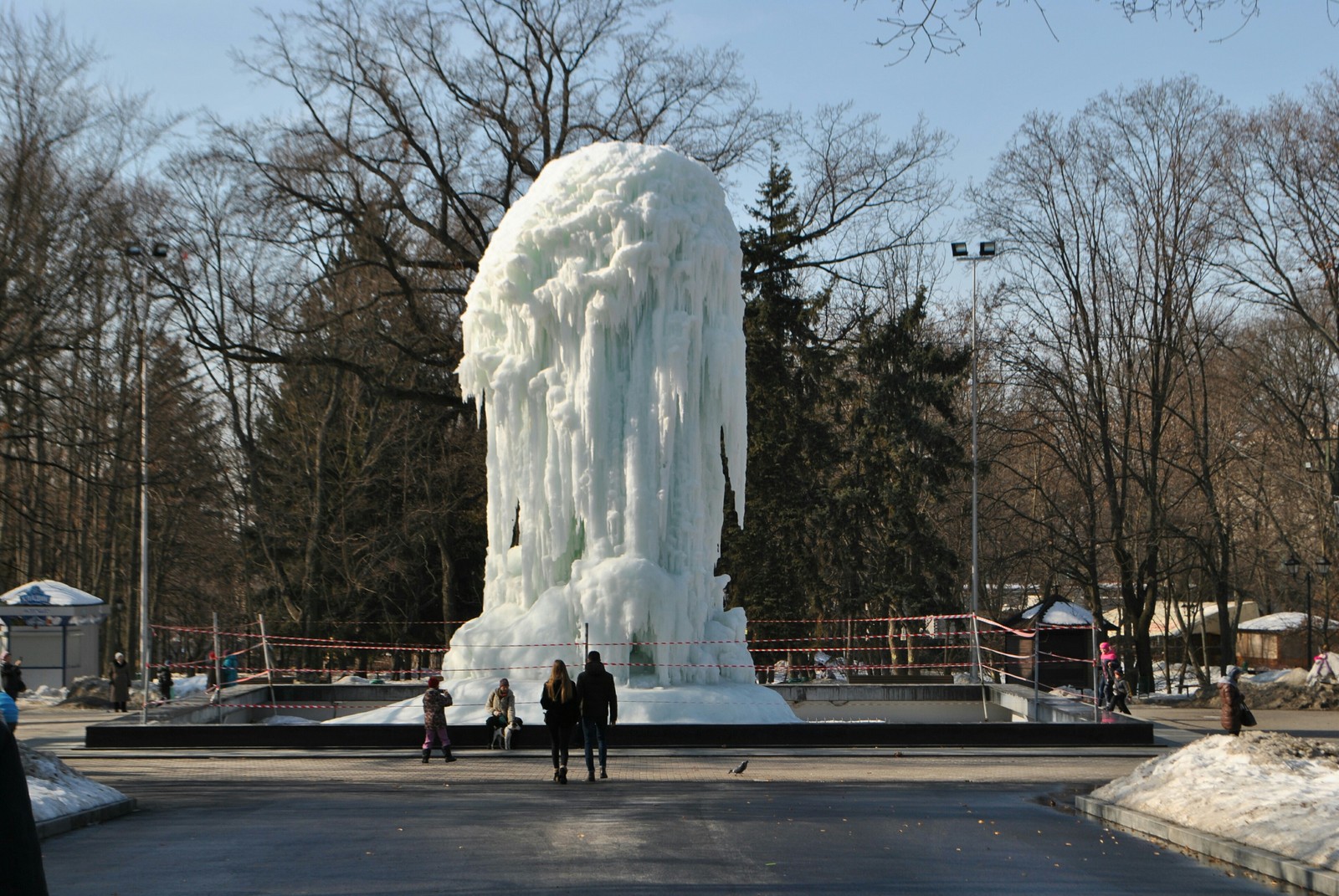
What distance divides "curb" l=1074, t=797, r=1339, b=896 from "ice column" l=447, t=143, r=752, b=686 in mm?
9943

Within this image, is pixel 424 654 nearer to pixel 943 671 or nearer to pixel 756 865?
pixel 943 671

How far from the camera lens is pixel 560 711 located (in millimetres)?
15844

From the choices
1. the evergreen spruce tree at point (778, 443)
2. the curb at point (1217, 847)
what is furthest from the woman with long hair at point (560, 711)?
the evergreen spruce tree at point (778, 443)

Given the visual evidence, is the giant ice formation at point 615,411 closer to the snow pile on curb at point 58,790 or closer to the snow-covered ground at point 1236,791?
the snow pile on curb at point 58,790

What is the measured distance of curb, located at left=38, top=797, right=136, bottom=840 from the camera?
1193cm

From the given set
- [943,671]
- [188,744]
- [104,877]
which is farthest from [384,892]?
[943,671]

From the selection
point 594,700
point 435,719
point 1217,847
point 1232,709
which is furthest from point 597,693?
point 1232,709

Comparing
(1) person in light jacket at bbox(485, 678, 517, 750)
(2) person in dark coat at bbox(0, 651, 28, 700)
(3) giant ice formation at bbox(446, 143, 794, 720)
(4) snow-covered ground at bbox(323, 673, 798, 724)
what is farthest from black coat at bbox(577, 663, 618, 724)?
(2) person in dark coat at bbox(0, 651, 28, 700)

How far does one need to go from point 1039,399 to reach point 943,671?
333 inches

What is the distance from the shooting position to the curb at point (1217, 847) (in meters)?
9.28

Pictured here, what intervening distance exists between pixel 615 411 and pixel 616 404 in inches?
4.4

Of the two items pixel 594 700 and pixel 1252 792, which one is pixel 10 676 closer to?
pixel 594 700

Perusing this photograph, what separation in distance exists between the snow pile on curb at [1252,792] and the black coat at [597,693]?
5.12 metres

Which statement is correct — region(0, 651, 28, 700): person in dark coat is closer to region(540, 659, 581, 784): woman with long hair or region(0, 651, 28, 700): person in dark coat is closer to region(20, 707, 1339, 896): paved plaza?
region(20, 707, 1339, 896): paved plaza
